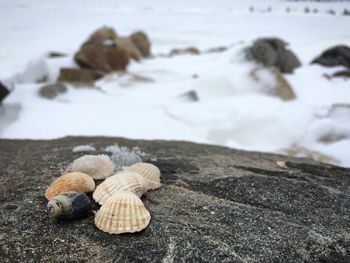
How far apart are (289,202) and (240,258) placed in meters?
0.79

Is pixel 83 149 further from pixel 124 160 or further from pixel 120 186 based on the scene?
pixel 120 186

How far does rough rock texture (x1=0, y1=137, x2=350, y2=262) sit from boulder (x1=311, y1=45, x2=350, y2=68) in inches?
311

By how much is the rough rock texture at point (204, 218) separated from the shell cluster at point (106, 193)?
61 mm

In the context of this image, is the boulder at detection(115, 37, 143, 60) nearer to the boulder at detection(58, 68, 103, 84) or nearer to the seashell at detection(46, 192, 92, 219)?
the boulder at detection(58, 68, 103, 84)

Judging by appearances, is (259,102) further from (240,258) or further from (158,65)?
(240,258)

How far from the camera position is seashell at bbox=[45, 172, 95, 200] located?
Answer: 2.50 metres

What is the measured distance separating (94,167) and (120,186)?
41 centimetres

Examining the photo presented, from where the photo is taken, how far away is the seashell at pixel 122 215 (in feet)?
7.17

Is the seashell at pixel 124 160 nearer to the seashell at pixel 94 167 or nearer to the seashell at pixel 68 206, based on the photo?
the seashell at pixel 94 167

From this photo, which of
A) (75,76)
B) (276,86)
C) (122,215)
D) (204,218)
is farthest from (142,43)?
(122,215)

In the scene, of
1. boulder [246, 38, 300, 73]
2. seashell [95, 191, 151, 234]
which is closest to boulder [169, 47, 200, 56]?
boulder [246, 38, 300, 73]

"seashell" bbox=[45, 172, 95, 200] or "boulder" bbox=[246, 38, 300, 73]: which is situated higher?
"seashell" bbox=[45, 172, 95, 200]

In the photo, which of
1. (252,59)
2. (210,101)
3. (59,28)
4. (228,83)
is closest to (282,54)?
(252,59)

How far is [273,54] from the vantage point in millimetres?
10297
